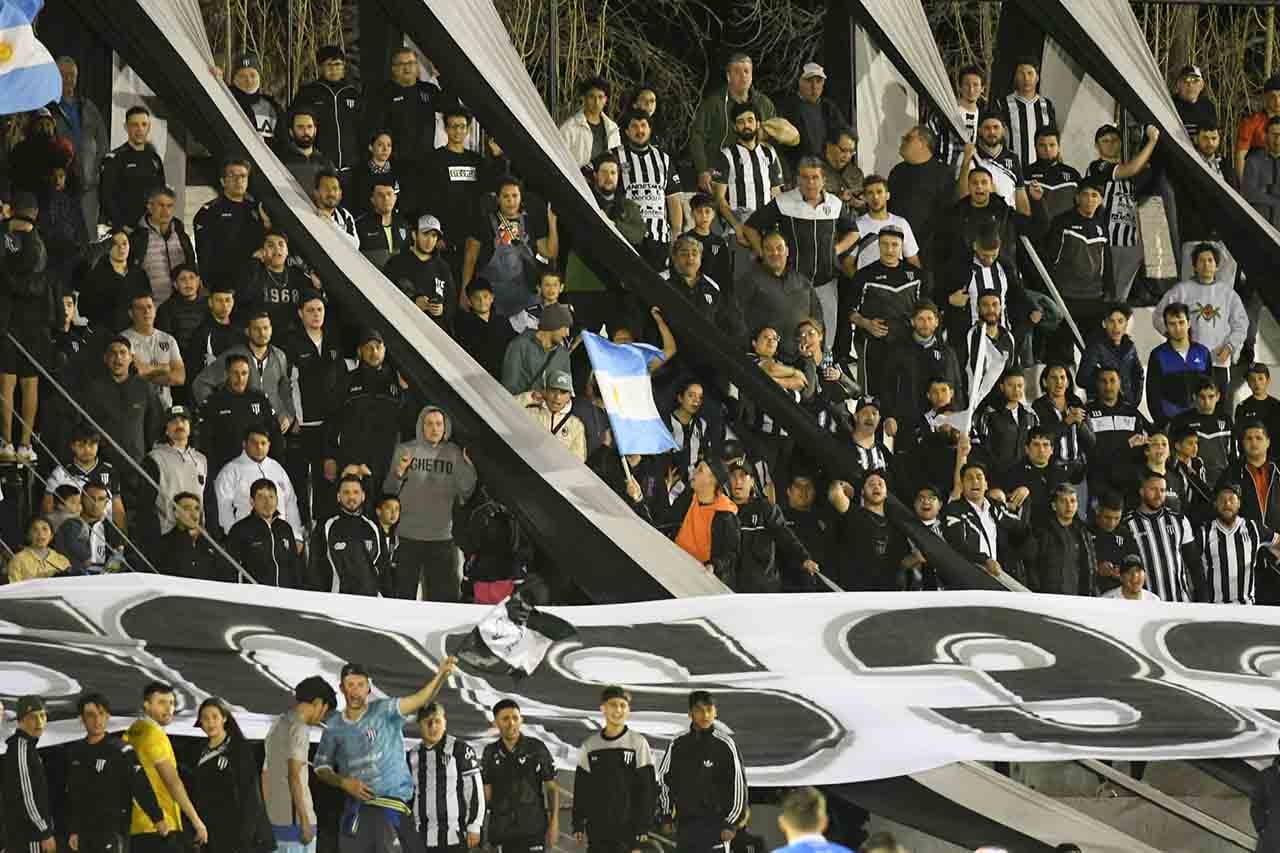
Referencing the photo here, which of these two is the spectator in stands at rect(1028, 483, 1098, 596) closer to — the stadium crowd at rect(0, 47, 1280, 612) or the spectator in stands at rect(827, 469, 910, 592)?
the stadium crowd at rect(0, 47, 1280, 612)

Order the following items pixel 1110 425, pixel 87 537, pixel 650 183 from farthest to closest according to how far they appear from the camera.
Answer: pixel 650 183 → pixel 1110 425 → pixel 87 537

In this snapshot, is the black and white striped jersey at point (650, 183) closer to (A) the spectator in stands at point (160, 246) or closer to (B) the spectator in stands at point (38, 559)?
(A) the spectator in stands at point (160, 246)

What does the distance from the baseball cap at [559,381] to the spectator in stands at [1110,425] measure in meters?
2.96

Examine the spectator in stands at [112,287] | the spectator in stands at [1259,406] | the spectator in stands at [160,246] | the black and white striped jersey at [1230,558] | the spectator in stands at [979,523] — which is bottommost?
the black and white striped jersey at [1230,558]

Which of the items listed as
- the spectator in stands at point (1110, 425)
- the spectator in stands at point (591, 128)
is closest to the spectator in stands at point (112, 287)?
the spectator in stands at point (591, 128)

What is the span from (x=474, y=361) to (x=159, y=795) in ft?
11.0

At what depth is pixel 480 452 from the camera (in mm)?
13930

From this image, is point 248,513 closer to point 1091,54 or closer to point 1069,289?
point 1069,289

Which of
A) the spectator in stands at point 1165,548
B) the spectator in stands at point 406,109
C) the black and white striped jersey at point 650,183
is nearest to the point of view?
the spectator in stands at point 1165,548

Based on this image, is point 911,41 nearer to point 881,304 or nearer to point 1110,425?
point 881,304

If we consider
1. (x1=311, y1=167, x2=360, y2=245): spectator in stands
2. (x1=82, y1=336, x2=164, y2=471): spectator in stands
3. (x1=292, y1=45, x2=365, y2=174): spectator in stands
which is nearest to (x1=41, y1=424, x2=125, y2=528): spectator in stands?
(x1=82, y1=336, x2=164, y2=471): spectator in stands

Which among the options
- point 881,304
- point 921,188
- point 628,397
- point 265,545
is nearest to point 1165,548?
point 881,304

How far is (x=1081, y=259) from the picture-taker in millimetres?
16656

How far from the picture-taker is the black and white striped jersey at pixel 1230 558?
14336 millimetres
